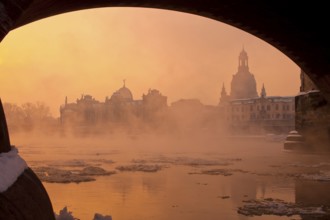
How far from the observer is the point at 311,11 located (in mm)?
4805

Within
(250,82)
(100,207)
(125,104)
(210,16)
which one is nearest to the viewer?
(210,16)

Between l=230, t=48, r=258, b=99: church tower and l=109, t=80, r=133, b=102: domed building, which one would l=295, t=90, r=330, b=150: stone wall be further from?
l=230, t=48, r=258, b=99: church tower

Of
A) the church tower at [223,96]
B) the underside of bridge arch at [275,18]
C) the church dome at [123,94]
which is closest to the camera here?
the underside of bridge arch at [275,18]

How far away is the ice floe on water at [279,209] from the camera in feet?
21.1

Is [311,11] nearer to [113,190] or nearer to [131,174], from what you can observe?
[113,190]

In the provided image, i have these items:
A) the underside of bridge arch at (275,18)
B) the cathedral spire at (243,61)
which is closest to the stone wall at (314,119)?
the underside of bridge arch at (275,18)

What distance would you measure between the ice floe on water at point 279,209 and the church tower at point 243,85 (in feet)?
368

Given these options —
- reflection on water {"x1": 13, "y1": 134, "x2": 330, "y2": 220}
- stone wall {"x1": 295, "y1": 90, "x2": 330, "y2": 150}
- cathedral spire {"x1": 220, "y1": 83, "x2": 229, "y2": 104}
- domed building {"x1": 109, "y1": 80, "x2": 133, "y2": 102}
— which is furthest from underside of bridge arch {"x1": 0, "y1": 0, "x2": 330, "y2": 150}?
cathedral spire {"x1": 220, "y1": 83, "x2": 229, "y2": 104}

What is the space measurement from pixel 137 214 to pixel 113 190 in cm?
277

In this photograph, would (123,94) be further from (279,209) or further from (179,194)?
(279,209)

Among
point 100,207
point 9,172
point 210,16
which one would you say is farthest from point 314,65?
point 9,172

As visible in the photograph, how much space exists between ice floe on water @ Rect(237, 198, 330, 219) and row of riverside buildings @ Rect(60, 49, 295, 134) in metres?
69.3

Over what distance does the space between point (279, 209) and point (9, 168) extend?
5.39 meters

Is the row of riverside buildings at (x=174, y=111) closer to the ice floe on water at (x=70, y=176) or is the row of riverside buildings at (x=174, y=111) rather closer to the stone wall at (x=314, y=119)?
the stone wall at (x=314, y=119)
